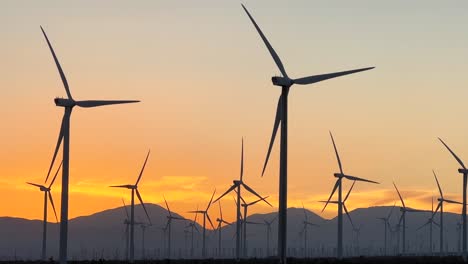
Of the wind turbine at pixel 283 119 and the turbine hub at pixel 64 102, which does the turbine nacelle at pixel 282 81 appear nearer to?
the wind turbine at pixel 283 119

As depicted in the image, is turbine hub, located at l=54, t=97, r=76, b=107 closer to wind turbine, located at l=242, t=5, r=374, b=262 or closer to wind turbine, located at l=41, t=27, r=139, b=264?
wind turbine, located at l=41, t=27, r=139, b=264

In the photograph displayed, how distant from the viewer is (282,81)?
91812 millimetres

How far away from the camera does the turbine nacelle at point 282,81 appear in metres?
91.4

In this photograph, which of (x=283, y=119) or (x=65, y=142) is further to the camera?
(x=65, y=142)

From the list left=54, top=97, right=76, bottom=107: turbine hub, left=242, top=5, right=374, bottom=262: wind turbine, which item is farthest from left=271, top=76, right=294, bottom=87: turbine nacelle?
left=54, top=97, right=76, bottom=107: turbine hub

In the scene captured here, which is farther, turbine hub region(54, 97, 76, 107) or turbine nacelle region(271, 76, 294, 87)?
turbine hub region(54, 97, 76, 107)

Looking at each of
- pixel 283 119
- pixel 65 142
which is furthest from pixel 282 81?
pixel 65 142

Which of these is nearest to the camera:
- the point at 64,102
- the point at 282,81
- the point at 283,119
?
the point at 283,119

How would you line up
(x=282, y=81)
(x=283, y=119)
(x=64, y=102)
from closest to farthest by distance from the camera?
(x=283, y=119)
(x=282, y=81)
(x=64, y=102)

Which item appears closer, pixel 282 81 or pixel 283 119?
pixel 283 119

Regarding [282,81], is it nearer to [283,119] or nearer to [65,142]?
[283,119]

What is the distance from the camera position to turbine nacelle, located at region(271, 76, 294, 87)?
9138 centimetres

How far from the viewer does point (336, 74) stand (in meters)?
90.0

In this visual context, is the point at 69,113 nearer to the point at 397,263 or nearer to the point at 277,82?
the point at 277,82
